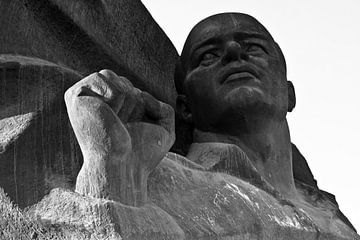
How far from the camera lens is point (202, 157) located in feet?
12.5

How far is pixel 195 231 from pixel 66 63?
105 cm

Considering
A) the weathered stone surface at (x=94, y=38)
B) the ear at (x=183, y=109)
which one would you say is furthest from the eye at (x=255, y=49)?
the weathered stone surface at (x=94, y=38)

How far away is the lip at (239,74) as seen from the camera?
4.09 m

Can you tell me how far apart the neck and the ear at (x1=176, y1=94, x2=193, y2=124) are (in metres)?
0.26

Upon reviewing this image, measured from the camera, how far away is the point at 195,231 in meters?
3.06

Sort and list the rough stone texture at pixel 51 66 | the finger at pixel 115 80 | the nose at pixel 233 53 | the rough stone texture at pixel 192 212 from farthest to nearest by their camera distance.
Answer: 1. the nose at pixel 233 53
2. the rough stone texture at pixel 51 66
3. the finger at pixel 115 80
4. the rough stone texture at pixel 192 212

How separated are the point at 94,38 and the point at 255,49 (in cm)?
79

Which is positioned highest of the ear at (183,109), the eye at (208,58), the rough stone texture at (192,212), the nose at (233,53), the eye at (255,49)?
the eye at (255,49)

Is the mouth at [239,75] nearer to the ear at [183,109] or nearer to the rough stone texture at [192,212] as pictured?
the ear at [183,109]

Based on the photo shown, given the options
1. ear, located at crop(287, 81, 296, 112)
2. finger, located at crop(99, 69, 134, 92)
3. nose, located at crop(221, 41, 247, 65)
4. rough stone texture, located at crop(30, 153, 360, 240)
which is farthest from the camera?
ear, located at crop(287, 81, 296, 112)

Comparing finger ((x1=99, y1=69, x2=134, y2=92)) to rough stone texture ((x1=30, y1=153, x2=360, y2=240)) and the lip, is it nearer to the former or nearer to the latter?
rough stone texture ((x1=30, y1=153, x2=360, y2=240))

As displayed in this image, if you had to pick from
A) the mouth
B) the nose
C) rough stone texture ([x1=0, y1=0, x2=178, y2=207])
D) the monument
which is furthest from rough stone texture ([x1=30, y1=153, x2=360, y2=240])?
the nose

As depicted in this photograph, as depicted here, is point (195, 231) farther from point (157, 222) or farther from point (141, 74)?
point (141, 74)

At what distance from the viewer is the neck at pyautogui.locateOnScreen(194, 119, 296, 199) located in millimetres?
4062
